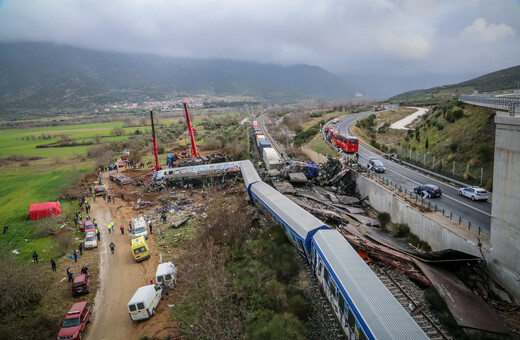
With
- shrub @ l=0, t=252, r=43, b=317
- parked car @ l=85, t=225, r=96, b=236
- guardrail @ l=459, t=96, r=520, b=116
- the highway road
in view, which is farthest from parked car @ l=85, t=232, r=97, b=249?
guardrail @ l=459, t=96, r=520, b=116

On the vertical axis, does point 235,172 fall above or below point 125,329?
above

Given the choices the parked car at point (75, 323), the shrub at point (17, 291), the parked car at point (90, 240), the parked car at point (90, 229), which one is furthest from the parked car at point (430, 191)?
the parked car at point (90, 229)

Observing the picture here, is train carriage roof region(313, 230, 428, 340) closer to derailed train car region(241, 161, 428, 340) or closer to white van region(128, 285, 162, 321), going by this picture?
derailed train car region(241, 161, 428, 340)

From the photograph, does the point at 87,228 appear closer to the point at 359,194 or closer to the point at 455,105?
the point at 359,194

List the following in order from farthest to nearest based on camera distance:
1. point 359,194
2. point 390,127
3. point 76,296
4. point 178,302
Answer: point 390,127
point 359,194
point 76,296
point 178,302

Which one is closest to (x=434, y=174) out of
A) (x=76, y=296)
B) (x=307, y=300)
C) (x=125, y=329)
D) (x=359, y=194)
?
(x=359, y=194)

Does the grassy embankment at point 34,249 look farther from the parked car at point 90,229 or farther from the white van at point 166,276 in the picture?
the white van at point 166,276
